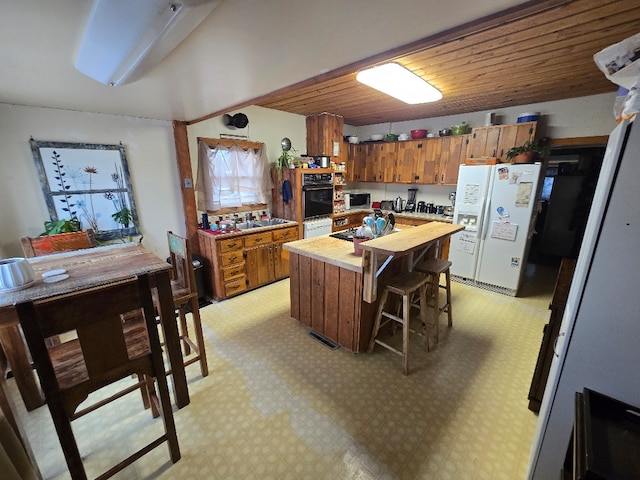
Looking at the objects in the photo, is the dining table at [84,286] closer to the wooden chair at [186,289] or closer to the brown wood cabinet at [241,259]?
the wooden chair at [186,289]

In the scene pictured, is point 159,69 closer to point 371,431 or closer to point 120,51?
point 120,51

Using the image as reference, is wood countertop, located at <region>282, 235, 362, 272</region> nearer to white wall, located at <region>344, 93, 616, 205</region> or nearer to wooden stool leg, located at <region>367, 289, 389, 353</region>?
wooden stool leg, located at <region>367, 289, 389, 353</region>

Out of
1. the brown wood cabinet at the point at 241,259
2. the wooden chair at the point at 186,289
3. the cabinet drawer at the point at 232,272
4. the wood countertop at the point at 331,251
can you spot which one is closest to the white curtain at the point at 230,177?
the brown wood cabinet at the point at 241,259

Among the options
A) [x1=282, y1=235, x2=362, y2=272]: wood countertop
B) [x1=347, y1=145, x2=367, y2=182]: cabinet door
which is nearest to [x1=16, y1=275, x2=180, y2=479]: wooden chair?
[x1=282, y1=235, x2=362, y2=272]: wood countertop

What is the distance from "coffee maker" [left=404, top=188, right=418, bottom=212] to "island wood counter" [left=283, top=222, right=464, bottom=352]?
2.31 meters

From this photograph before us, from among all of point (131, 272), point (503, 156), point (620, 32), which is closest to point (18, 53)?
point (131, 272)

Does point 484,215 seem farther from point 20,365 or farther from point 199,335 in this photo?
point 20,365

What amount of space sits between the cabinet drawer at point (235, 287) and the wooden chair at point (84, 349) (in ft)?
6.13

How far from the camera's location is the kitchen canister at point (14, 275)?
3.95 ft

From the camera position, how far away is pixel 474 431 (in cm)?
161

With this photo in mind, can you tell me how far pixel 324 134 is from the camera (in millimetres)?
4324

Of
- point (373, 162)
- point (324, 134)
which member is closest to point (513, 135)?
point (373, 162)

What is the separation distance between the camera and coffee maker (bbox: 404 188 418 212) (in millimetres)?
4824

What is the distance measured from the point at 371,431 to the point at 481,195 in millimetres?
3173
